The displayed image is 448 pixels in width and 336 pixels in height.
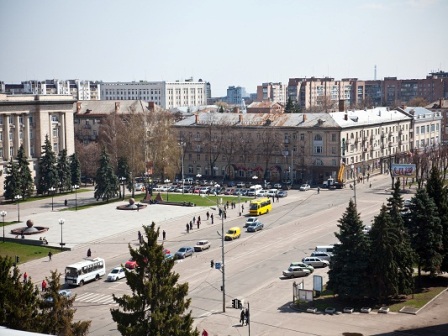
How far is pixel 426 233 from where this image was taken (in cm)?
3847

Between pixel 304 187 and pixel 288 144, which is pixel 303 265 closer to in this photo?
pixel 304 187

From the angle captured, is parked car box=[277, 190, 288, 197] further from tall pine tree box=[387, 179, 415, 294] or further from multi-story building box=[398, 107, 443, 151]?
tall pine tree box=[387, 179, 415, 294]

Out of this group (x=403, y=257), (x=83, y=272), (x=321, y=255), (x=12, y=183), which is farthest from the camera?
(x=12, y=183)

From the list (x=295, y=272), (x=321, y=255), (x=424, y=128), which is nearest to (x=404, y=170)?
(x=321, y=255)

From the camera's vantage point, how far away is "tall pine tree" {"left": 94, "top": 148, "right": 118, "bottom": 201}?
73.8 m

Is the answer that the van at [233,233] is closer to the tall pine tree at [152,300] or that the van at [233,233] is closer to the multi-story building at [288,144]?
the tall pine tree at [152,300]

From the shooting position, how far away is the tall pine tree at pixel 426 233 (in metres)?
38.3

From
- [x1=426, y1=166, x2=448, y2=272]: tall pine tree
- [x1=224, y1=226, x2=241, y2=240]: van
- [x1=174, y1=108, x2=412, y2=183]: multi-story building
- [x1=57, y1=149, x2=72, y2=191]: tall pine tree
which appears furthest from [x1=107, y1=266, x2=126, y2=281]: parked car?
[x1=174, y1=108, x2=412, y2=183]: multi-story building

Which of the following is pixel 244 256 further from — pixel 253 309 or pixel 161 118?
pixel 161 118

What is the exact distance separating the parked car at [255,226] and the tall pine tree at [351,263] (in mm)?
20685

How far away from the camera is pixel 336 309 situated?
35188 mm

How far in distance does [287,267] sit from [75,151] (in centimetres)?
5600

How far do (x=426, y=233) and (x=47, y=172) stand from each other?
52.1 metres

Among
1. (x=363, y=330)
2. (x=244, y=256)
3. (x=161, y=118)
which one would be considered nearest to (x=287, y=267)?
(x=244, y=256)
